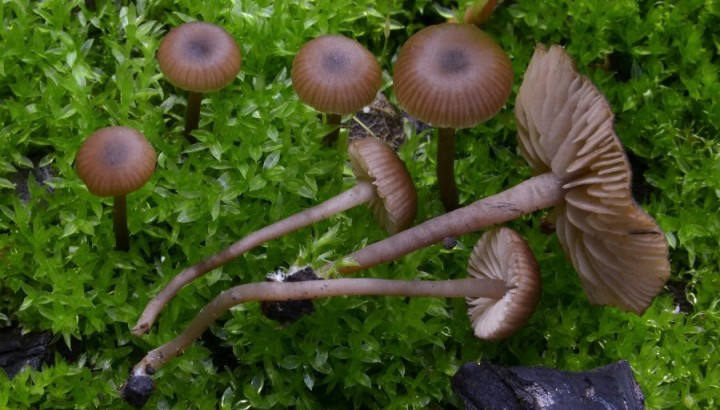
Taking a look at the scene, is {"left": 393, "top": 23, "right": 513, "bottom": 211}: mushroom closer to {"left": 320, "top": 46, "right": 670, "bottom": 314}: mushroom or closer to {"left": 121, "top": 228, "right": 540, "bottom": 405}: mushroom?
{"left": 320, "top": 46, "right": 670, "bottom": 314}: mushroom

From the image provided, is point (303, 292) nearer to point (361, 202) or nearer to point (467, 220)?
point (361, 202)

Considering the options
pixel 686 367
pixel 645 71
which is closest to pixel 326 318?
pixel 686 367

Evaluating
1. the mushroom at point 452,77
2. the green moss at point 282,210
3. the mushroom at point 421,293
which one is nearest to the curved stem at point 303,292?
the mushroom at point 421,293

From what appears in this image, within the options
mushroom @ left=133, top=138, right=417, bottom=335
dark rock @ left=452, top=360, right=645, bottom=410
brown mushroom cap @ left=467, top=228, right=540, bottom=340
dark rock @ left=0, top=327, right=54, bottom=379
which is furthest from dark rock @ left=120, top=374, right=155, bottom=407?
brown mushroom cap @ left=467, top=228, right=540, bottom=340

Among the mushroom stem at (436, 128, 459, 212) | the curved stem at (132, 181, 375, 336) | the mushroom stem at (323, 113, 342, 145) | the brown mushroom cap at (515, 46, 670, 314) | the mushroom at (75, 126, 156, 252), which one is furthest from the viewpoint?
the mushroom stem at (323, 113, 342, 145)

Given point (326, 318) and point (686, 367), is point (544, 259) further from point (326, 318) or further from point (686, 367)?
point (326, 318)

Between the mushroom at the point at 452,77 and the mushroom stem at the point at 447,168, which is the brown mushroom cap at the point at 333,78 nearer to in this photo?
the mushroom at the point at 452,77
